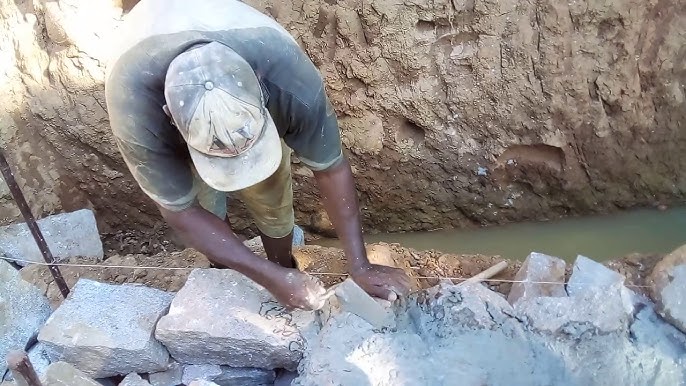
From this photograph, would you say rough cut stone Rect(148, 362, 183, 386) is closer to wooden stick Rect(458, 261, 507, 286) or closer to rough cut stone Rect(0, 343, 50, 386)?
rough cut stone Rect(0, 343, 50, 386)

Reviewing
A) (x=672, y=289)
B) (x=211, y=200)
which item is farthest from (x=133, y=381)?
(x=672, y=289)

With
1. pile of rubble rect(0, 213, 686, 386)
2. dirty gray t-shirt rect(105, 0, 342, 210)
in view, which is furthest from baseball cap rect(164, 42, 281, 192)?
pile of rubble rect(0, 213, 686, 386)

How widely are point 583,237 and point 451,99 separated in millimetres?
1246

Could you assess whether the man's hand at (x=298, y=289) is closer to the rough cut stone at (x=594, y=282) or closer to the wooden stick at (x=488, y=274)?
the wooden stick at (x=488, y=274)

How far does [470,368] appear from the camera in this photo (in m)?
2.01

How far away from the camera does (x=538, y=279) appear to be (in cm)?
224

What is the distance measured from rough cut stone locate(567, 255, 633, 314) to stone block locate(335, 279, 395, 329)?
654 millimetres

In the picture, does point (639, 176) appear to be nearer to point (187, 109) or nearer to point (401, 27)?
point (401, 27)

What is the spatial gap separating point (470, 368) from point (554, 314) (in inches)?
13.4

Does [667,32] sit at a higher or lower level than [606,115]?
higher

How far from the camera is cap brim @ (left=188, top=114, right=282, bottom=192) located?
1.64 metres

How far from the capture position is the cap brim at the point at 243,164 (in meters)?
1.64

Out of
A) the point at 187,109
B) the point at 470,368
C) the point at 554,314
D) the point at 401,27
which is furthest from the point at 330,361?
the point at 401,27

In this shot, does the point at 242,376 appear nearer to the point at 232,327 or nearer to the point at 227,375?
the point at 227,375
